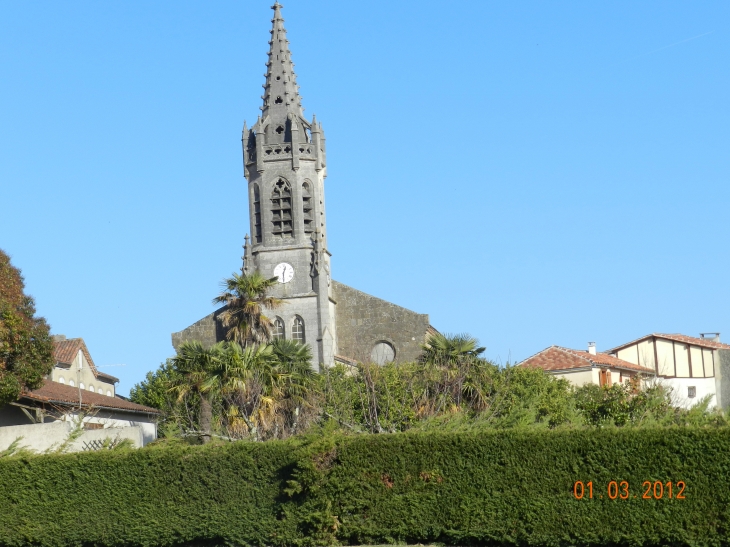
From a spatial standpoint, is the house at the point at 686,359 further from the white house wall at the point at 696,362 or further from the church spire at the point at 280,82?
the church spire at the point at 280,82

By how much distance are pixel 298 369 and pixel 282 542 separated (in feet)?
58.2

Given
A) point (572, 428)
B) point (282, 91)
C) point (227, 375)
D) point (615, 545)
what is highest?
point (282, 91)

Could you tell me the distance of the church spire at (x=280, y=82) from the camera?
2089 inches

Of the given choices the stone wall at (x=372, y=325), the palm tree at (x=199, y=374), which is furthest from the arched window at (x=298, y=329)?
the palm tree at (x=199, y=374)

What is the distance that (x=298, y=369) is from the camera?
4038cm

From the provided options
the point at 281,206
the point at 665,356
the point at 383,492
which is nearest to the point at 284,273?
the point at 281,206

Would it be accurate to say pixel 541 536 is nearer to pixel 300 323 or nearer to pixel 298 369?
pixel 298 369

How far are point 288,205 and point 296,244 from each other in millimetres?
2111

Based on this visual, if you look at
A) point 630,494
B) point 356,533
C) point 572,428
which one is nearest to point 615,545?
point 630,494

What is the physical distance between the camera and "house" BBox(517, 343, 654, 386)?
5928 cm

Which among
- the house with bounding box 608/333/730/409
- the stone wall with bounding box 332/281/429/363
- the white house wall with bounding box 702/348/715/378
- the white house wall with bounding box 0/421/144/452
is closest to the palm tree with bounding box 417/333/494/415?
the stone wall with bounding box 332/281/429/363

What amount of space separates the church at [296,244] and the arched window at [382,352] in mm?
48

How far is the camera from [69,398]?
3650cm

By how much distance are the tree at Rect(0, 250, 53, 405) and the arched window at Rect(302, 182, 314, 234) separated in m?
20.7
